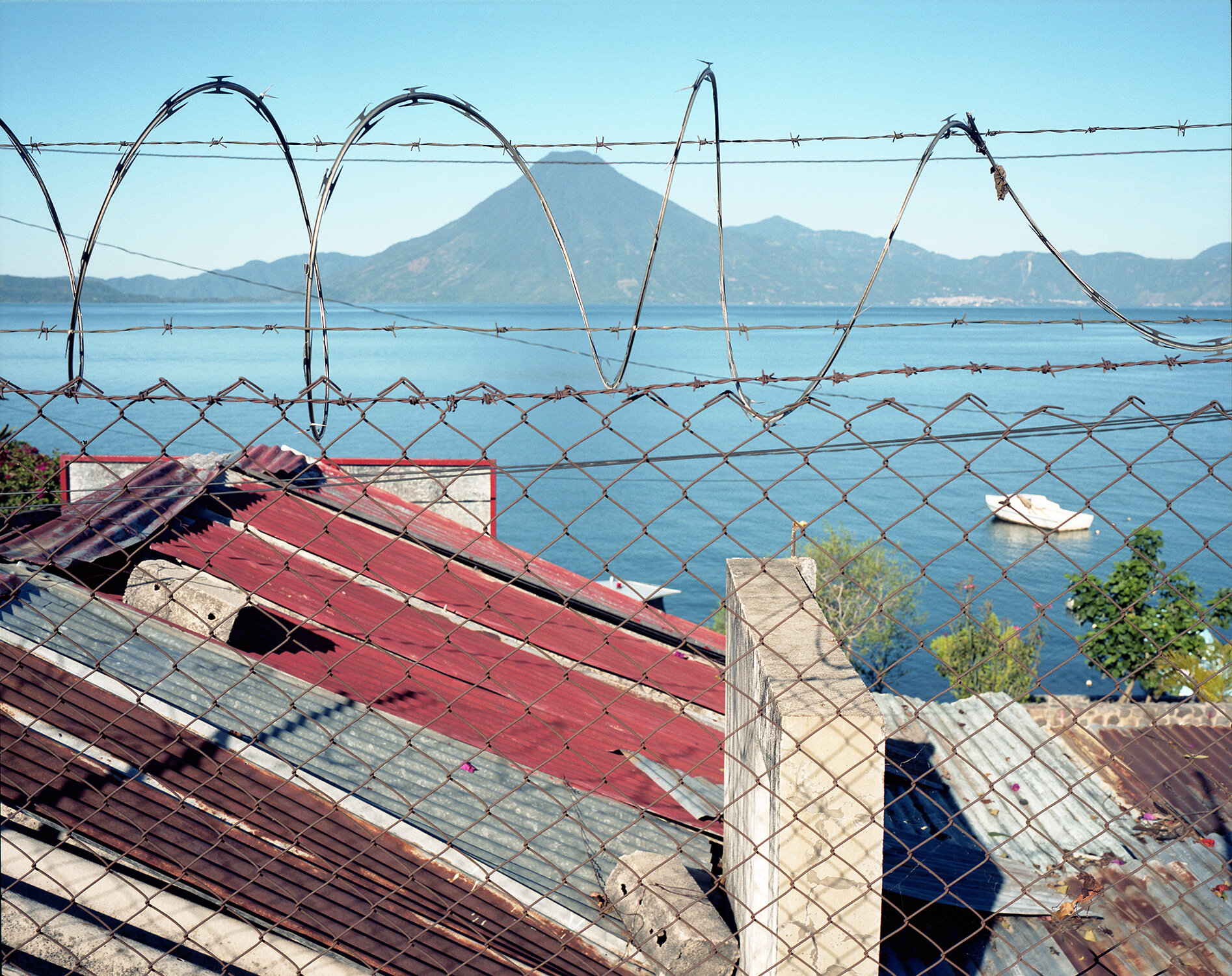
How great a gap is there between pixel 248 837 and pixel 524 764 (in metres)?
1.93

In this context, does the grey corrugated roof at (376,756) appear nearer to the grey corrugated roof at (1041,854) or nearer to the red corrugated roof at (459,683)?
the red corrugated roof at (459,683)

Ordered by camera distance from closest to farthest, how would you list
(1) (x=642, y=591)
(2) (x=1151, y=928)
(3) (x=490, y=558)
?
1. (2) (x=1151, y=928)
2. (3) (x=490, y=558)
3. (1) (x=642, y=591)

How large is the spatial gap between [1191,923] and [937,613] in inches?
1760

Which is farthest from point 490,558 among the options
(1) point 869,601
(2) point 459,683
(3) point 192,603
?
(1) point 869,601

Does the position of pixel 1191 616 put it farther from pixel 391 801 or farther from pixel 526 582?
pixel 391 801

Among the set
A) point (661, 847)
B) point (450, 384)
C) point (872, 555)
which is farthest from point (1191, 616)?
point (450, 384)

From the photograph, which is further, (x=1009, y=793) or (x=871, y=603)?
(x=871, y=603)

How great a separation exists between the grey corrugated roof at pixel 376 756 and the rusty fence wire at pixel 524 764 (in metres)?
0.02

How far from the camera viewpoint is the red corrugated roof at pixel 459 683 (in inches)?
202

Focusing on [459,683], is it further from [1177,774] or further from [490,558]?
[1177,774]

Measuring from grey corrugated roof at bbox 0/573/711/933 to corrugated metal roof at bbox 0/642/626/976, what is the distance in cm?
20

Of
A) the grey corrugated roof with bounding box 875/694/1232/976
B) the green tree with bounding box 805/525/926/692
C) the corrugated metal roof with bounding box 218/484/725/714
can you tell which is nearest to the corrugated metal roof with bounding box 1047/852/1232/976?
the grey corrugated roof with bounding box 875/694/1232/976

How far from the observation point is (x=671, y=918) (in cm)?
303

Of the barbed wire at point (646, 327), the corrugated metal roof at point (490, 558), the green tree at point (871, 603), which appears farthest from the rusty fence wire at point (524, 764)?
the green tree at point (871, 603)
